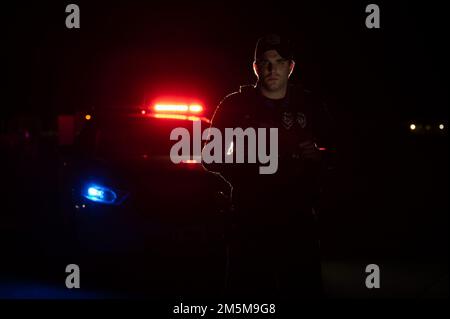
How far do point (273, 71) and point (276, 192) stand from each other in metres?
0.60

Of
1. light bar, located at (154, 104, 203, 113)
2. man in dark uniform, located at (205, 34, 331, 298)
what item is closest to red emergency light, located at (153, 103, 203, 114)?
light bar, located at (154, 104, 203, 113)

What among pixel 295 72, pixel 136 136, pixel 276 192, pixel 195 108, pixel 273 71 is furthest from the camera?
pixel 295 72

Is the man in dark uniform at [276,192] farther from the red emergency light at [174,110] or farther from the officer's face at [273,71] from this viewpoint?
the red emergency light at [174,110]

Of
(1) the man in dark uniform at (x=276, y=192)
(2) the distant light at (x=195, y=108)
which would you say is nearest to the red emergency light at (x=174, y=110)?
(2) the distant light at (x=195, y=108)

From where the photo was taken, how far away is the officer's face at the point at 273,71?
412 centimetres

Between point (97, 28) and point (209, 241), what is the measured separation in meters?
34.9

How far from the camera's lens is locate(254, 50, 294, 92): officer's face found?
412 cm

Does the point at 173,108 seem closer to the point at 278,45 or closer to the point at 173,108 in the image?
the point at 173,108

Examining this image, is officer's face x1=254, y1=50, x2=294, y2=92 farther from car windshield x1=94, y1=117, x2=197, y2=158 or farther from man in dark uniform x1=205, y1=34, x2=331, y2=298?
car windshield x1=94, y1=117, x2=197, y2=158

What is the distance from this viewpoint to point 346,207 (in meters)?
15.0

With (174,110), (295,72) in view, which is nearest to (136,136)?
(174,110)

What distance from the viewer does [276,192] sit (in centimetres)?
399

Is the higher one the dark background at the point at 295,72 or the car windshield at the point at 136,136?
the dark background at the point at 295,72
